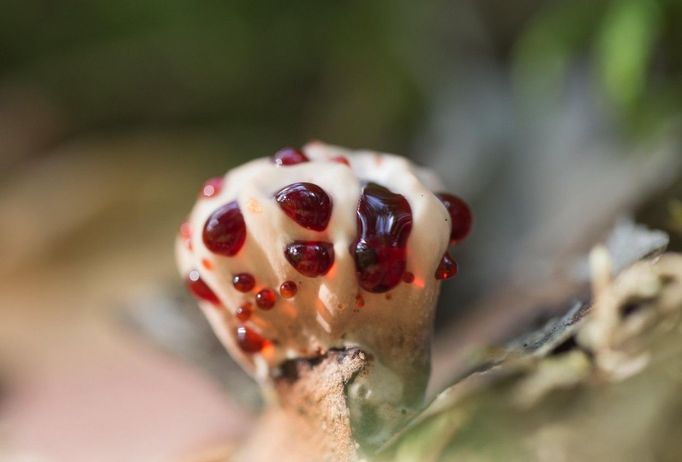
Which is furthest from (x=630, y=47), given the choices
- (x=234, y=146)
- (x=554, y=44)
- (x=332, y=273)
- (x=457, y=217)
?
(x=234, y=146)

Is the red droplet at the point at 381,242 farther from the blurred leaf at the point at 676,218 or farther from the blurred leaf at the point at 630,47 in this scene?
the blurred leaf at the point at 630,47

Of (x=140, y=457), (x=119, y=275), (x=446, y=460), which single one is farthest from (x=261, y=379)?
(x=119, y=275)

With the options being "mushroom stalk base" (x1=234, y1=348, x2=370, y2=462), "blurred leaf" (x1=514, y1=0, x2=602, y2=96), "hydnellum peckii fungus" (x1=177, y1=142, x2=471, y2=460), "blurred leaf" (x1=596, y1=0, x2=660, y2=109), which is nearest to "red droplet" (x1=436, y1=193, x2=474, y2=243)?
"hydnellum peckii fungus" (x1=177, y1=142, x2=471, y2=460)

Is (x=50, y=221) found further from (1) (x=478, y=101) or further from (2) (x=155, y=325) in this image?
(1) (x=478, y=101)

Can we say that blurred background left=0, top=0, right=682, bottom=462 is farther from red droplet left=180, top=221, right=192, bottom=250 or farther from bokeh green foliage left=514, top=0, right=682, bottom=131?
red droplet left=180, top=221, right=192, bottom=250

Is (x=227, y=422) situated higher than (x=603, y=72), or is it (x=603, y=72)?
(x=603, y=72)

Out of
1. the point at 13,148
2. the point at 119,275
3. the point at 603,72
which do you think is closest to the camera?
the point at 603,72

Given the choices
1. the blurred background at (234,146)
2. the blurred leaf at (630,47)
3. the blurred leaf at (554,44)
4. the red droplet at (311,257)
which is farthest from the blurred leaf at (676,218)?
the blurred leaf at (554,44)
